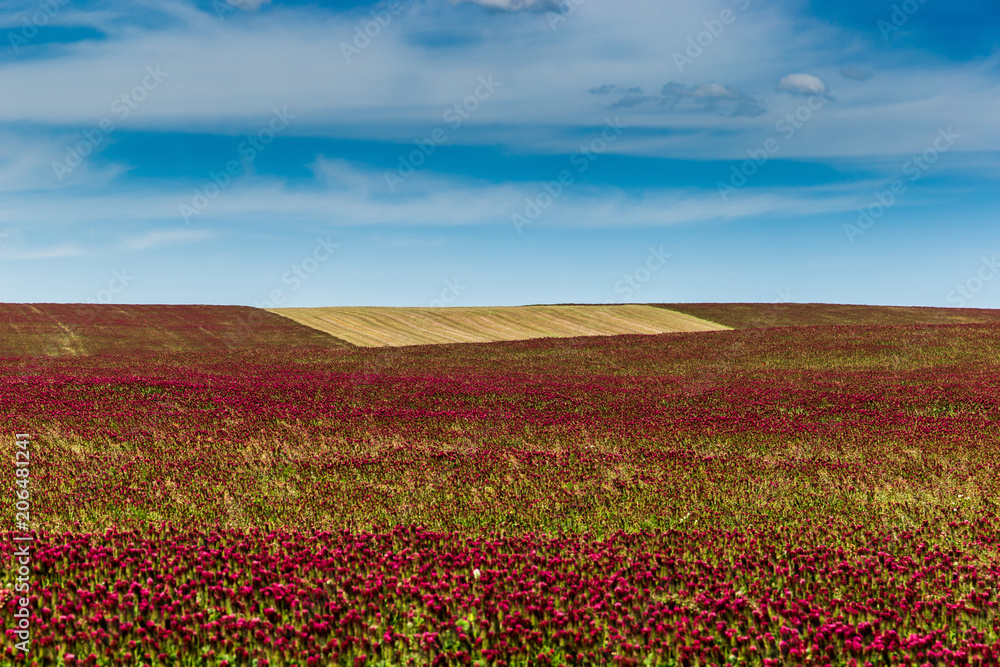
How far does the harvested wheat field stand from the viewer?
5684 cm

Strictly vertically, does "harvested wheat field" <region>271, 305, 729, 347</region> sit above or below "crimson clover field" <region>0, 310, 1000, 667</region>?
above

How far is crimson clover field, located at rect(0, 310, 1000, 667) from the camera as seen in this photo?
5.20 m

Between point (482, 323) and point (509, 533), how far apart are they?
56770mm

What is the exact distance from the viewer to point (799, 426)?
51.1 feet

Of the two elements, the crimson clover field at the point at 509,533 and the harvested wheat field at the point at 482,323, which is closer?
the crimson clover field at the point at 509,533

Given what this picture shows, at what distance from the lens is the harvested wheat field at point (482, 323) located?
56.8m

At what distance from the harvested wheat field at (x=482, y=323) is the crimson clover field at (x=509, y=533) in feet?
124

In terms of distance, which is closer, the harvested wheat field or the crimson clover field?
the crimson clover field

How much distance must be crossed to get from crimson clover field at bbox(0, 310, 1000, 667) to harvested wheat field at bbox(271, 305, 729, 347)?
37787 mm

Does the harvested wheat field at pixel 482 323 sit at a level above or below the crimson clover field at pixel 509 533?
above

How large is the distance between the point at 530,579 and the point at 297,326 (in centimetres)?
5613

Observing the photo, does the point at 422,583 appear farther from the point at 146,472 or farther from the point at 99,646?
the point at 146,472

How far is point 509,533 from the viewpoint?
8086 millimetres

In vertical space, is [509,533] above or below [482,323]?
below
